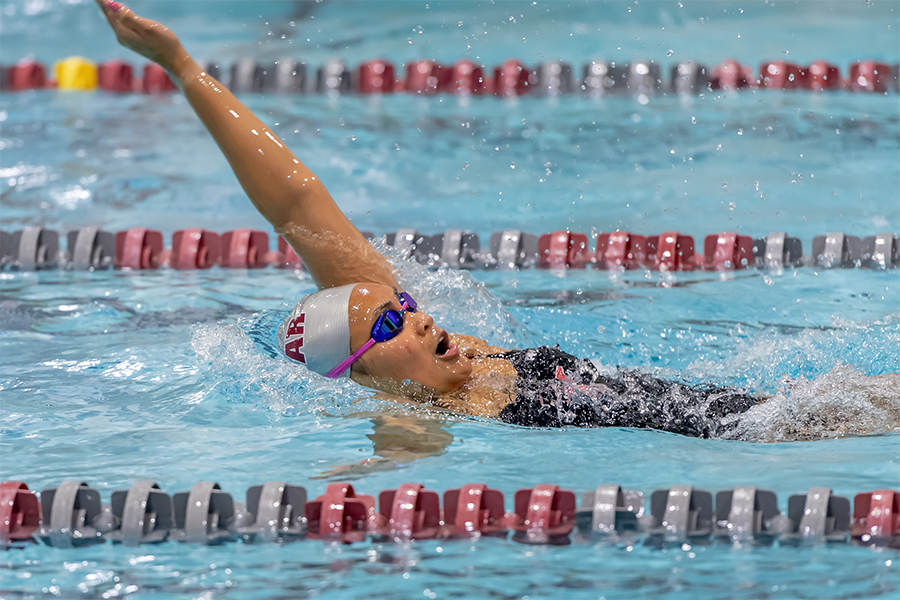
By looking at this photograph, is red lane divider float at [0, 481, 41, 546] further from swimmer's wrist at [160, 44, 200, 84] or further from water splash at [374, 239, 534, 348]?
water splash at [374, 239, 534, 348]

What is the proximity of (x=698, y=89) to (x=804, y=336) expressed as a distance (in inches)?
127

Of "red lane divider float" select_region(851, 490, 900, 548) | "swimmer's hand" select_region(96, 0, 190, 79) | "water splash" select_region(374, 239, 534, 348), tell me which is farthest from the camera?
"water splash" select_region(374, 239, 534, 348)

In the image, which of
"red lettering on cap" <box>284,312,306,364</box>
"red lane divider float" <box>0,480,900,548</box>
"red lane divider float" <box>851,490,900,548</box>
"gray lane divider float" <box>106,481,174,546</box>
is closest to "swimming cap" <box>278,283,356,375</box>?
"red lettering on cap" <box>284,312,306,364</box>

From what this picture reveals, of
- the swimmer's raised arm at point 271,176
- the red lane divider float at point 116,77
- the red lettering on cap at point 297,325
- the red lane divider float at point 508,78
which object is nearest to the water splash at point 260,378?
the red lettering on cap at point 297,325

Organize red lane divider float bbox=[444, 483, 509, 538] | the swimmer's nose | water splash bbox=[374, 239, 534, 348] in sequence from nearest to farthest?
red lane divider float bbox=[444, 483, 509, 538], the swimmer's nose, water splash bbox=[374, 239, 534, 348]

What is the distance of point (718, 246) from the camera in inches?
180

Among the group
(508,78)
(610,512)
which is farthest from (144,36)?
(508,78)

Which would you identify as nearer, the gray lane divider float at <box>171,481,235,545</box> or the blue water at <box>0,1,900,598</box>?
the blue water at <box>0,1,900,598</box>

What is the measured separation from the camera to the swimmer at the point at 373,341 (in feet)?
9.70

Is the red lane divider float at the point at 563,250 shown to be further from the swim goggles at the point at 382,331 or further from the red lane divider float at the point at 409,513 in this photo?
the red lane divider float at the point at 409,513

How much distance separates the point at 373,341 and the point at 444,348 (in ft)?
0.78

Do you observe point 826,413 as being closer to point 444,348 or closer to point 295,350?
point 444,348

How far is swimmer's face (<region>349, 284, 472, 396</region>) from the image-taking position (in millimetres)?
2945

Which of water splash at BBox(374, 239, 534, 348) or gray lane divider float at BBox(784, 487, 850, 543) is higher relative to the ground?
water splash at BBox(374, 239, 534, 348)
